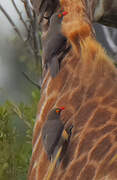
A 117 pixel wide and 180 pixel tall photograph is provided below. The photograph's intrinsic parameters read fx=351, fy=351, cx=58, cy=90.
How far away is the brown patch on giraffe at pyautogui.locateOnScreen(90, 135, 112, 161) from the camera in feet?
1.85

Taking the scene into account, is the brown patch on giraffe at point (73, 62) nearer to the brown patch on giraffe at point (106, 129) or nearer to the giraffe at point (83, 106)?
the giraffe at point (83, 106)

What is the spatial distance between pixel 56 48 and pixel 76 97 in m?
0.18

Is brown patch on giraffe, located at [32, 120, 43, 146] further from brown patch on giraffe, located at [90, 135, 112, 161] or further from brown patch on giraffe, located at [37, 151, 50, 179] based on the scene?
brown patch on giraffe, located at [90, 135, 112, 161]

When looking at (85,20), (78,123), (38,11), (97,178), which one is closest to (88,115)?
(78,123)

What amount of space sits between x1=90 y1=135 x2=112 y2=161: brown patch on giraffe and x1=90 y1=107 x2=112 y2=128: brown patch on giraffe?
0.15 feet

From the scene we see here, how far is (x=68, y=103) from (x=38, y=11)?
1.33 feet

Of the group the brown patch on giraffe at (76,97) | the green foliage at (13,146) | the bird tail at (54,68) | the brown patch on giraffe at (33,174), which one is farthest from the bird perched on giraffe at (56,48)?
the green foliage at (13,146)

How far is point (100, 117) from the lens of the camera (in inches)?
25.3

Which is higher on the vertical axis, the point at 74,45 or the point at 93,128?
the point at 74,45

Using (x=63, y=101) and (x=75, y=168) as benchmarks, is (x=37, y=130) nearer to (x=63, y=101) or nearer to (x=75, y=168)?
(x=63, y=101)

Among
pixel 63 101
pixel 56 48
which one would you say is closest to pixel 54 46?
pixel 56 48

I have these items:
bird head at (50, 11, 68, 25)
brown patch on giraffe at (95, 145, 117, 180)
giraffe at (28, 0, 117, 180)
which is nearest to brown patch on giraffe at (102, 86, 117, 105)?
giraffe at (28, 0, 117, 180)

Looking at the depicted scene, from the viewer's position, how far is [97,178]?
1.72 ft

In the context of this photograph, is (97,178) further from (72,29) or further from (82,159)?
(72,29)
